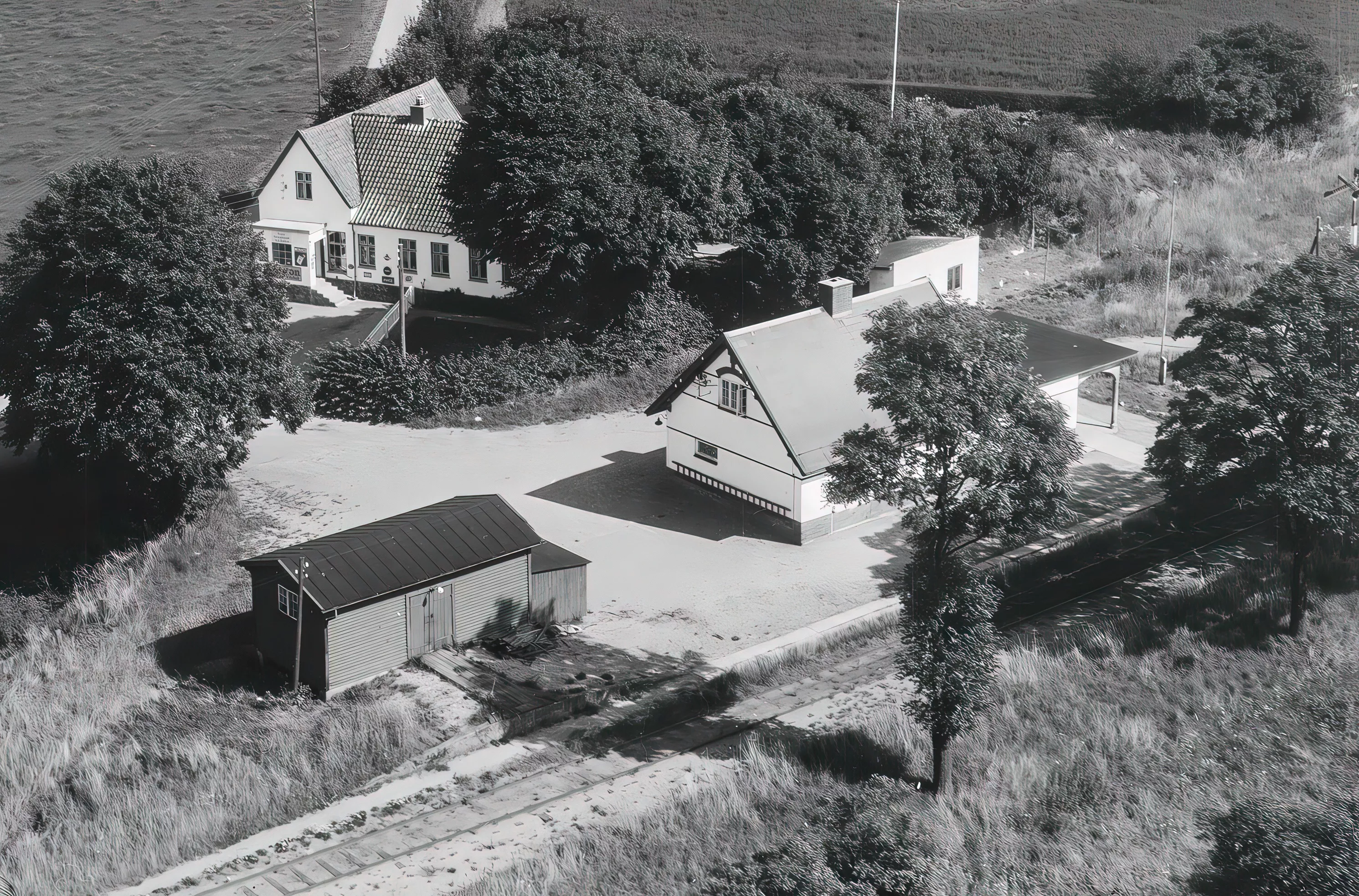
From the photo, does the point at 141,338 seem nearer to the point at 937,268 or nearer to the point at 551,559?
the point at 551,559

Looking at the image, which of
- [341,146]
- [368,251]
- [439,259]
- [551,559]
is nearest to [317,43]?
[341,146]

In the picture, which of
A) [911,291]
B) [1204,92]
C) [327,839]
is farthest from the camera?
[1204,92]

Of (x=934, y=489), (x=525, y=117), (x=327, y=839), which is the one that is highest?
(x=525, y=117)

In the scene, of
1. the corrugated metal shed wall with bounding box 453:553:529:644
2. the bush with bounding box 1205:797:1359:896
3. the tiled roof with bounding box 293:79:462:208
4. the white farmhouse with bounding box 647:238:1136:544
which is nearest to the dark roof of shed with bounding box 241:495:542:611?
the corrugated metal shed wall with bounding box 453:553:529:644

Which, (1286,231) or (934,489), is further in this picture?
(1286,231)

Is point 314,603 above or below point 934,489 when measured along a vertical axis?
below

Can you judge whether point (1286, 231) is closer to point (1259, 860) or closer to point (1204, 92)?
point (1204, 92)

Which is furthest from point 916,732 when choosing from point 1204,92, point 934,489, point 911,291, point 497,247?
point 1204,92
